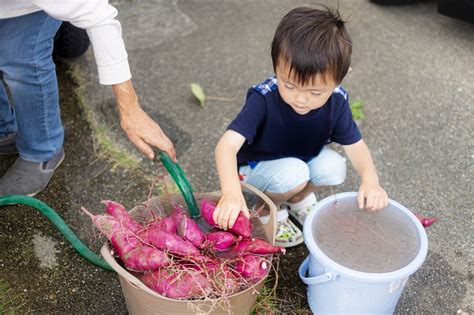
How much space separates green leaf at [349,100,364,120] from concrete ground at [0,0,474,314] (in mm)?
38

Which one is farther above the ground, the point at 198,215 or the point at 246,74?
the point at 198,215

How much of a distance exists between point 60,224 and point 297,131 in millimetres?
909

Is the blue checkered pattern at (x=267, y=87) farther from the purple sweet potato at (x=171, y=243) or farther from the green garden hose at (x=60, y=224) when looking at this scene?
the green garden hose at (x=60, y=224)

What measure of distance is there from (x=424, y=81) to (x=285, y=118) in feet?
4.38

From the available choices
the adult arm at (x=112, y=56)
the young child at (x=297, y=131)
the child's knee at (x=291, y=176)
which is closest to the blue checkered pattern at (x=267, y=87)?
the young child at (x=297, y=131)

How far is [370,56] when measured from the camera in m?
3.22

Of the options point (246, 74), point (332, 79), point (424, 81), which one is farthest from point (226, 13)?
point (332, 79)

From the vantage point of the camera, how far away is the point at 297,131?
205 centimetres

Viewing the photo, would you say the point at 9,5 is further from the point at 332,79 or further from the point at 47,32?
the point at 332,79

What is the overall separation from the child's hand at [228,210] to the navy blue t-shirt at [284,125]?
10.1 inches

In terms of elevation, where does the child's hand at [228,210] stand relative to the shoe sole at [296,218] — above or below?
above

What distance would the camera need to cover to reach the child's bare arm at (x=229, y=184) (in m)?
1.74

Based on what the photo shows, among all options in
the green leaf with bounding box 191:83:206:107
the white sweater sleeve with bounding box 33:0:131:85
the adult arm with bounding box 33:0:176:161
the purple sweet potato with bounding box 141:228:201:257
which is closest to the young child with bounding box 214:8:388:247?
the purple sweet potato with bounding box 141:228:201:257

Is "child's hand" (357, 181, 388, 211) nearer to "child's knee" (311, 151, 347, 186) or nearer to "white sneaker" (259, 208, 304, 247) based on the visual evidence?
"child's knee" (311, 151, 347, 186)
